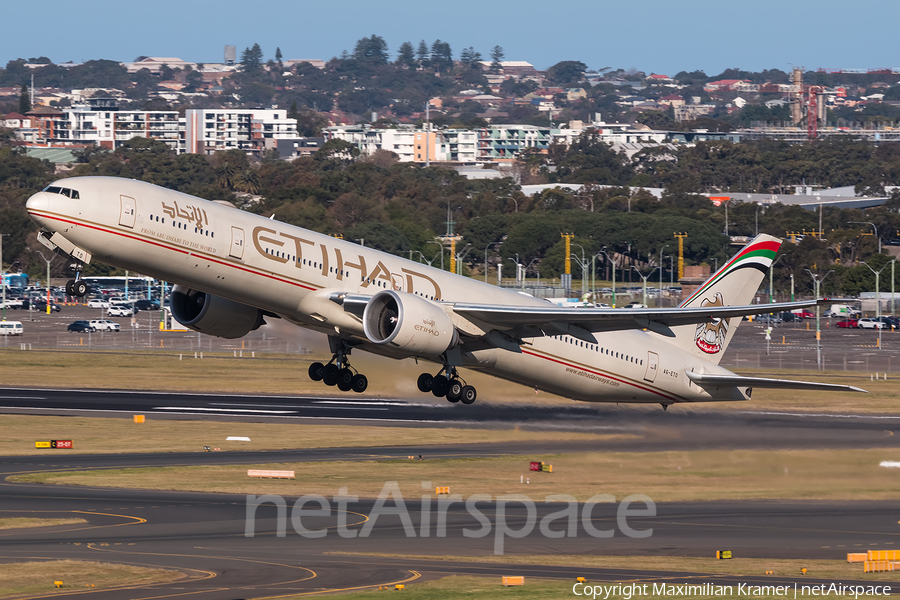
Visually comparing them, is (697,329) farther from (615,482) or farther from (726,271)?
(615,482)

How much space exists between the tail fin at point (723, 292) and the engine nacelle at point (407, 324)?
57.3 feet

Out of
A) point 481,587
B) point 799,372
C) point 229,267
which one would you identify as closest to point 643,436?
point 481,587

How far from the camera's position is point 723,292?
58.5 m

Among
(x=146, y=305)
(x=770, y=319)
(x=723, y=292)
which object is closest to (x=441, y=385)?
(x=723, y=292)

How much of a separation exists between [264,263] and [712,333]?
25751mm

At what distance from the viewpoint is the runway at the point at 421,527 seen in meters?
47.2

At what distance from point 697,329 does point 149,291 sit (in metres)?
144

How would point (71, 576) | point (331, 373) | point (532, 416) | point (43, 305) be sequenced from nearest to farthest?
point (71, 576), point (331, 373), point (532, 416), point (43, 305)

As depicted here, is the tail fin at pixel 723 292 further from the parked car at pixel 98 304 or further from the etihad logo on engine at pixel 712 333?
the parked car at pixel 98 304

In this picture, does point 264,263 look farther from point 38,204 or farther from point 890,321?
point 890,321

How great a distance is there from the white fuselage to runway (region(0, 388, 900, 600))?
8.15 metres

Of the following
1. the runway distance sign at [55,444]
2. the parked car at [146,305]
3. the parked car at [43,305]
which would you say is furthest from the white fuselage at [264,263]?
the parked car at [43,305]

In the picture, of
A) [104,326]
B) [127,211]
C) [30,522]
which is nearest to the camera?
[127,211]

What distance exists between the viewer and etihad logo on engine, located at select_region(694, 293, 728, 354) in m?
58.4
